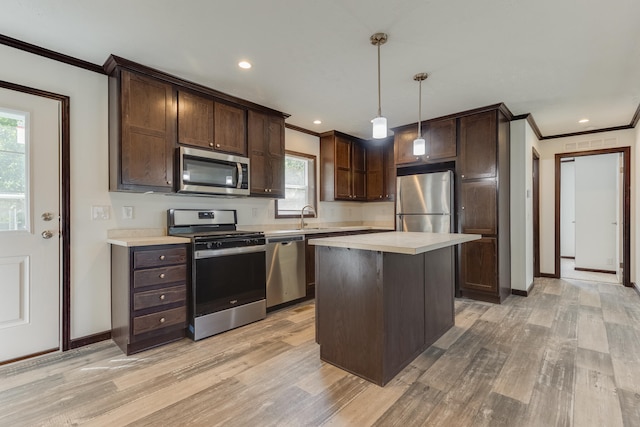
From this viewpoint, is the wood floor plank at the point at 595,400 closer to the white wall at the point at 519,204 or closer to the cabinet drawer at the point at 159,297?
the white wall at the point at 519,204

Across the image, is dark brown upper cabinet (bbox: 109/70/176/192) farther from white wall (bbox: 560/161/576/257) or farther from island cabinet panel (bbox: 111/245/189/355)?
white wall (bbox: 560/161/576/257)

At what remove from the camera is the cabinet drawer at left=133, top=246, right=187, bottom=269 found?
96.7 inches

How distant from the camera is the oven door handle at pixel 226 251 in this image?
2.73 meters

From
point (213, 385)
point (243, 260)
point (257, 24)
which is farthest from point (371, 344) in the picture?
point (257, 24)

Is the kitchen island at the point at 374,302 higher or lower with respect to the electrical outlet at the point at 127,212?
lower

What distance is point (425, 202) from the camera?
13.8 feet

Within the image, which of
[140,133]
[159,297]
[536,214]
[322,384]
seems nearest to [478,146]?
[536,214]

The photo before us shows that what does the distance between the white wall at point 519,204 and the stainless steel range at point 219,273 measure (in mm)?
3318

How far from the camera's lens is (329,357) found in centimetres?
Answer: 229

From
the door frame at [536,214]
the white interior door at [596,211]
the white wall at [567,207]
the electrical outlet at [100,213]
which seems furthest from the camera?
the white wall at [567,207]

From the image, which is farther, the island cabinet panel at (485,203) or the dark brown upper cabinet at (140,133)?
the island cabinet panel at (485,203)

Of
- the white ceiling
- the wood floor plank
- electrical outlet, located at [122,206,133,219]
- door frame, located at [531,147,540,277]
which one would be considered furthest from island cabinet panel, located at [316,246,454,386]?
door frame, located at [531,147,540,277]

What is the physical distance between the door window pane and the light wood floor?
3.57ft

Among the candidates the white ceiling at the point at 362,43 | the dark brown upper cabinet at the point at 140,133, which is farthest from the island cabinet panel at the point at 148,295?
the white ceiling at the point at 362,43
